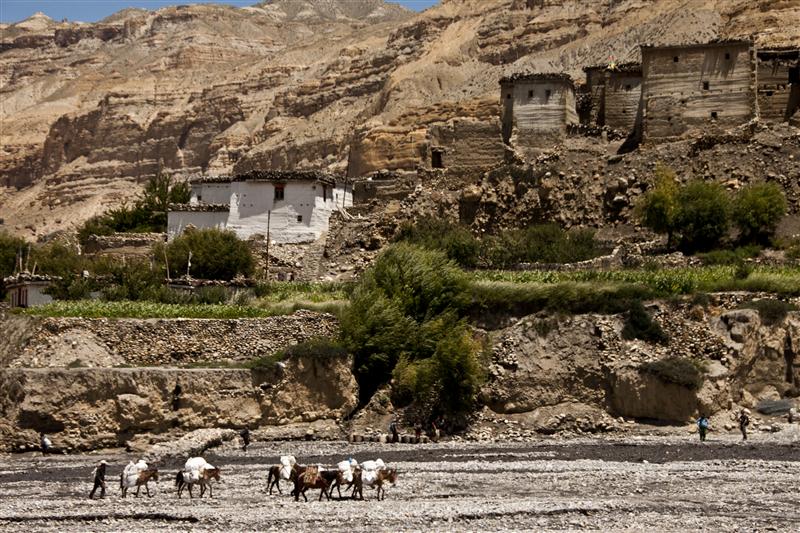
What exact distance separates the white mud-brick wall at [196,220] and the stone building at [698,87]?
1561 centimetres

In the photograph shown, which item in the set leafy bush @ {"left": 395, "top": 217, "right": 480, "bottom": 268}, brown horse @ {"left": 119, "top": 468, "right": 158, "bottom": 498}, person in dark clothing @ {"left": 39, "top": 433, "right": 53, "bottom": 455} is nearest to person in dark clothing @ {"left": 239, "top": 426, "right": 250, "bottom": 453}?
person in dark clothing @ {"left": 39, "top": 433, "right": 53, "bottom": 455}

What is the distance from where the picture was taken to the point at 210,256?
47.7 m

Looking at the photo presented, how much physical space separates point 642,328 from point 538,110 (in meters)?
17.4

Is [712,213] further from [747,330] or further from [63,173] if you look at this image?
[63,173]

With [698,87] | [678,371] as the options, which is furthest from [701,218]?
[678,371]

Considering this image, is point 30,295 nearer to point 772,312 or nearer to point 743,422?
point 772,312

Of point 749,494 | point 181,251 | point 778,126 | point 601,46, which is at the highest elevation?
point 601,46

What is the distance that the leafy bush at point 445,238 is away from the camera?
44.6 metres

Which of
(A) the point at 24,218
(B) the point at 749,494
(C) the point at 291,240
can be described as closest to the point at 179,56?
(A) the point at 24,218

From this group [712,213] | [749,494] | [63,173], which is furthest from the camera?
[63,173]

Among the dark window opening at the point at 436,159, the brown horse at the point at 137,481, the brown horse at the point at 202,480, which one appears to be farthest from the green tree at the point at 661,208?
the brown horse at the point at 137,481

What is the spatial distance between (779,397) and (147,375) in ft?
49.5

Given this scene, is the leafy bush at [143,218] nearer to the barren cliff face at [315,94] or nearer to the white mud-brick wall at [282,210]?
the white mud-brick wall at [282,210]

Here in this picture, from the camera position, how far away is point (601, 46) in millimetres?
106562
